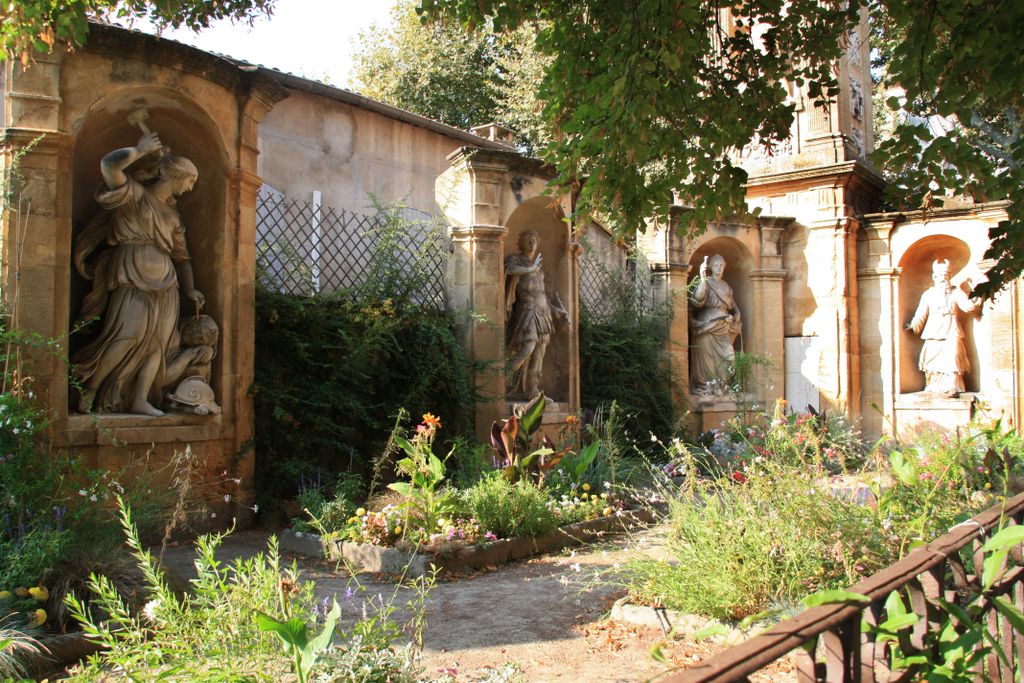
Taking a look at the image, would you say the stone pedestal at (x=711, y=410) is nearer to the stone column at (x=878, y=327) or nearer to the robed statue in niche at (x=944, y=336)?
the stone column at (x=878, y=327)

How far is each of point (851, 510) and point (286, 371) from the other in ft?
16.6

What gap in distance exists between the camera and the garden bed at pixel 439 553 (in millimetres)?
5589

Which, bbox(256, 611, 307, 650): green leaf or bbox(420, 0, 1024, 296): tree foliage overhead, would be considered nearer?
bbox(256, 611, 307, 650): green leaf

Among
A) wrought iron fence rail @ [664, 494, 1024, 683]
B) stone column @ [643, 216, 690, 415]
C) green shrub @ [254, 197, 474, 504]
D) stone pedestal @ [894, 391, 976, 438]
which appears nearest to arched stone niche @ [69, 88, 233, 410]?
green shrub @ [254, 197, 474, 504]

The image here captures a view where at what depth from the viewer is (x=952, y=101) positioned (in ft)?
14.4

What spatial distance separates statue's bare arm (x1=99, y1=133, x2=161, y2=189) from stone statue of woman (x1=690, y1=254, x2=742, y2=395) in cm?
865

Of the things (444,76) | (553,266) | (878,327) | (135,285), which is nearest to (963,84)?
(135,285)

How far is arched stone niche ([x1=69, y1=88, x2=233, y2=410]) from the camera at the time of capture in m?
6.46

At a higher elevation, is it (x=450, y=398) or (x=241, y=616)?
(x=450, y=398)

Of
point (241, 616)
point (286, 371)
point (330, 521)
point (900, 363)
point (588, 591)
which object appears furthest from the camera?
point (900, 363)

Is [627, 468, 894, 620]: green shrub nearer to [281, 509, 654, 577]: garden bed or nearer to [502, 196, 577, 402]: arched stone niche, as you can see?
[281, 509, 654, 577]: garden bed

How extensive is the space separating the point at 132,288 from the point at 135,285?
2.0 inches

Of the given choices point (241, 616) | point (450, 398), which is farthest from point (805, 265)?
point (241, 616)

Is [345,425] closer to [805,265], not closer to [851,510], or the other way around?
[851,510]
